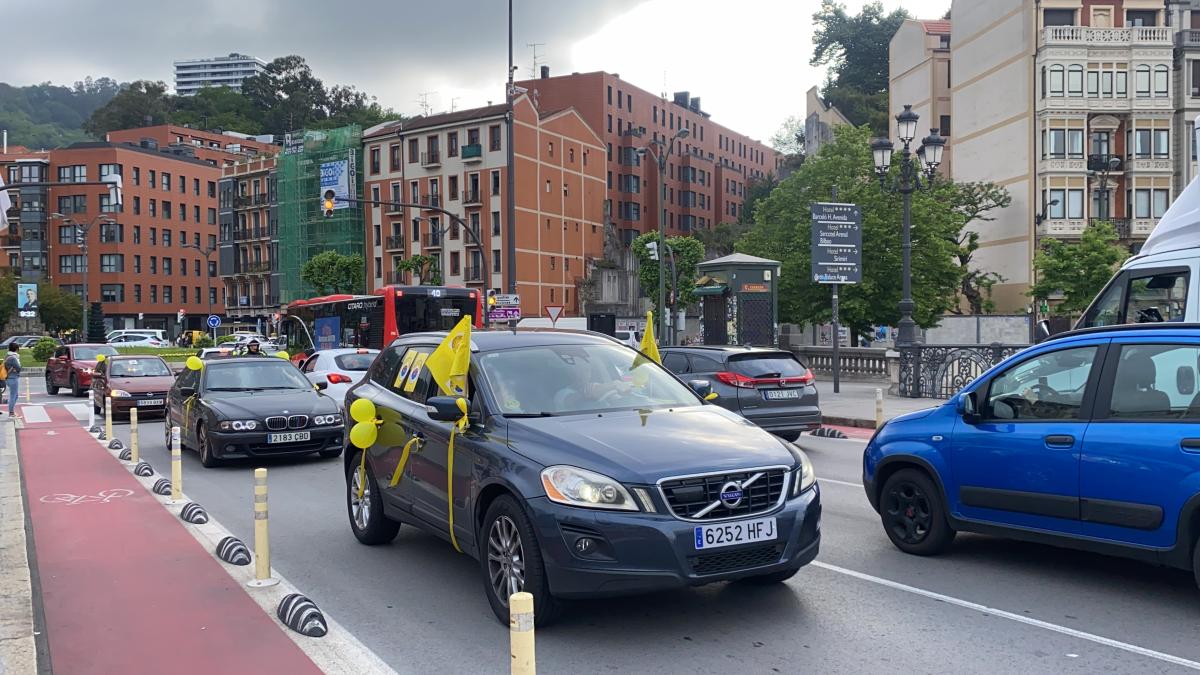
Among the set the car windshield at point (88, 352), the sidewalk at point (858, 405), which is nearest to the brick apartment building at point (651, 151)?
the car windshield at point (88, 352)

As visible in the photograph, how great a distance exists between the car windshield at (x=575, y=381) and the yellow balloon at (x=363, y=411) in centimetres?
134

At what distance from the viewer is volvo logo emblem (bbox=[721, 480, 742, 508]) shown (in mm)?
5285

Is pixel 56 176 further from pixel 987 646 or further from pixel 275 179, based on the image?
pixel 987 646

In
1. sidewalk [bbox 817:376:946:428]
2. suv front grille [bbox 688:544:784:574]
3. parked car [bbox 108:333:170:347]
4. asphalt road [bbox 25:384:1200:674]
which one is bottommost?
sidewalk [bbox 817:376:946:428]

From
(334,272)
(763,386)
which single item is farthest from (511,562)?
(334,272)

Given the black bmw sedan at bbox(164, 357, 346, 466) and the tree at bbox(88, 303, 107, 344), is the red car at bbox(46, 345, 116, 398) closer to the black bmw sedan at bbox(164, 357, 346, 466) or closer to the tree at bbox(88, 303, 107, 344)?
the black bmw sedan at bbox(164, 357, 346, 466)

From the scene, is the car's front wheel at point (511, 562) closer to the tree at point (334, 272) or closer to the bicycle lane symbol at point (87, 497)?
the bicycle lane symbol at point (87, 497)

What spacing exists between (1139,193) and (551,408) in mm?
53585

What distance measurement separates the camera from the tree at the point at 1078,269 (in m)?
43.1

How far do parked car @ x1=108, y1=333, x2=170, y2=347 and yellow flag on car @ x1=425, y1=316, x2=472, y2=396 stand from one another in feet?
185

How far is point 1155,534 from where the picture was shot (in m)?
5.80

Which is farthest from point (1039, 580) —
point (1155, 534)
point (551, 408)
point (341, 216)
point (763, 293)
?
point (341, 216)

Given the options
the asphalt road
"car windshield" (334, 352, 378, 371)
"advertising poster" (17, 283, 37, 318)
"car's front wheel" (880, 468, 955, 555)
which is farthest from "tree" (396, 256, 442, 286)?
"car's front wheel" (880, 468, 955, 555)

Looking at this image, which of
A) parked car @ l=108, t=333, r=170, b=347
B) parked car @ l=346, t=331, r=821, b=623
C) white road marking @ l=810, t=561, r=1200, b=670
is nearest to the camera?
white road marking @ l=810, t=561, r=1200, b=670
